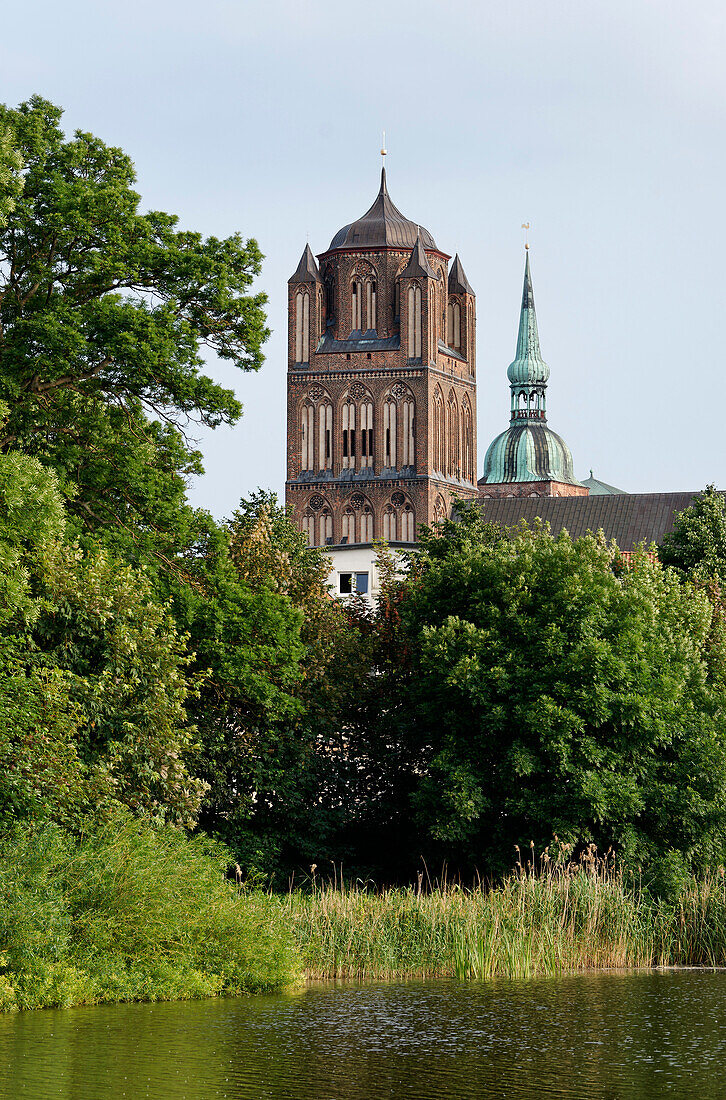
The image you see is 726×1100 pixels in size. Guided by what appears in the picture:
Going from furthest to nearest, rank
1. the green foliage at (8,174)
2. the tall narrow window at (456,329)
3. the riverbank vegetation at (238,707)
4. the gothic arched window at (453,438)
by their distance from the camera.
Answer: the tall narrow window at (456,329)
the gothic arched window at (453,438)
the green foliage at (8,174)
the riverbank vegetation at (238,707)

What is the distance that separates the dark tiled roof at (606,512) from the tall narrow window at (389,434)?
20.5 metres

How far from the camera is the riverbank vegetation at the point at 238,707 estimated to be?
20.1 metres

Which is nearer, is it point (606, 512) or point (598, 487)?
point (606, 512)

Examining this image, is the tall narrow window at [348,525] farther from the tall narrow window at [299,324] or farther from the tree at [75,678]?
the tree at [75,678]

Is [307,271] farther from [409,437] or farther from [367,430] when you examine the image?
[409,437]

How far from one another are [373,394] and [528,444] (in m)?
42.7

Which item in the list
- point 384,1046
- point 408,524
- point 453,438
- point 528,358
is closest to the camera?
point 384,1046

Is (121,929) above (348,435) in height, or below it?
below

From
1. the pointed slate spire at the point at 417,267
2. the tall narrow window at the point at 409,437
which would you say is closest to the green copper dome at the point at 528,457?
the tall narrow window at the point at 409,437

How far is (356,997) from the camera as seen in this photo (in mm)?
18797

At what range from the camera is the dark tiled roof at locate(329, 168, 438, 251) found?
120 metres

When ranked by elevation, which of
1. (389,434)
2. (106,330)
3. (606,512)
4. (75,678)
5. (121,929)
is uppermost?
(389,434)

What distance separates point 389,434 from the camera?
117000mm

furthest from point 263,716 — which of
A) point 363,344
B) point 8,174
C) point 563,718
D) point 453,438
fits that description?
point 453,438
